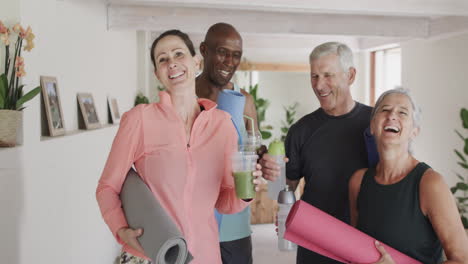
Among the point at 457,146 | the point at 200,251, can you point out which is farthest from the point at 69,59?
the point at 457,146

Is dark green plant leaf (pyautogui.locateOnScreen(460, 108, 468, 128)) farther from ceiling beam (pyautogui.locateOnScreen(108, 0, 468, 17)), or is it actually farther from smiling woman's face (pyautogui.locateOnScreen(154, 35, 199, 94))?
smiling woman's face (pyautogui.locateOnScreen(154, 35, 199, 94))

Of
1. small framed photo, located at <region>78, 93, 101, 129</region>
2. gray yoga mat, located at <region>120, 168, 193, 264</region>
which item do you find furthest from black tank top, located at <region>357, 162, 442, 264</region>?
small framed photo, located at <region>78, 93, 101, 129</region>

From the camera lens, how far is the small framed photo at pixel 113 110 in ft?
14.0

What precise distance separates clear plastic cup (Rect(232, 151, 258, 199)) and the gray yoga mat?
26 centimetres

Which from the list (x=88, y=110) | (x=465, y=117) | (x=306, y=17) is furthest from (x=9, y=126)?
(x=465, y=117)

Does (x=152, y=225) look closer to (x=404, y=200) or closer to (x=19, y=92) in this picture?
(x=404, y=200)

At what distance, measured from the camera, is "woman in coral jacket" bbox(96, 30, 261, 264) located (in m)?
1.35

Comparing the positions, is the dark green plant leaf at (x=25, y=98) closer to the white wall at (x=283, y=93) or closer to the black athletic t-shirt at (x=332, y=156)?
the black athletic t-shirt at (x=332, y=156)

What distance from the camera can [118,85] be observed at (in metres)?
4.83

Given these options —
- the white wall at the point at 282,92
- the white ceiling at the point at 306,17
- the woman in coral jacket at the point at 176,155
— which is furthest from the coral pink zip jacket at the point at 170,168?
the white wall at the point at 282,92

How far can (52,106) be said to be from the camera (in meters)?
2.72

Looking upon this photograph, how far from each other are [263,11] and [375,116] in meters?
3.49

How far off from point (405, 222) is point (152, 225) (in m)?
0.79

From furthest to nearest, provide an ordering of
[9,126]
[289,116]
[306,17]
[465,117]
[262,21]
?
[289,116], [306,17], [262,21], [465,117], [9,126]
